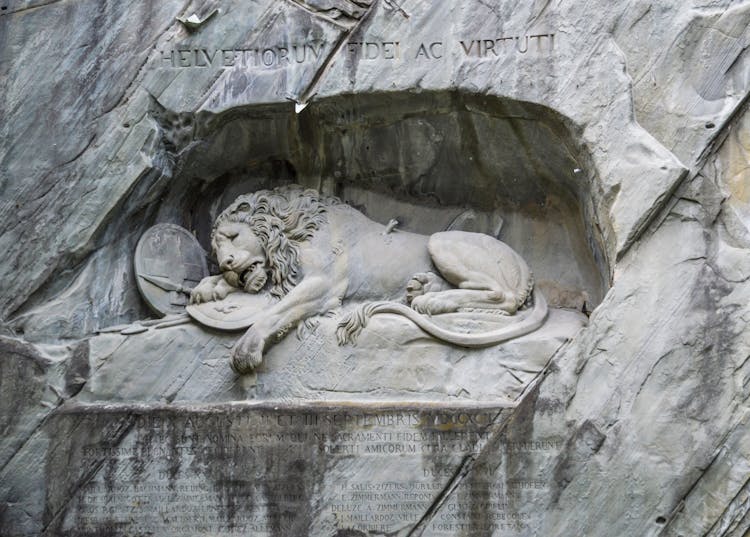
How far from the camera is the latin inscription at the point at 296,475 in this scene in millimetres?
6582

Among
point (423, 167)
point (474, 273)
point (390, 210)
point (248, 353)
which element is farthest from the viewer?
point (390, 210)

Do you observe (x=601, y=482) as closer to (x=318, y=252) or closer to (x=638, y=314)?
(x=638, y=314)

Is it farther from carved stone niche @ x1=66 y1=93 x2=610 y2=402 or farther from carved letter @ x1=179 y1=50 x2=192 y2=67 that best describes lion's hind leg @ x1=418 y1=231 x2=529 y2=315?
carved letter @ x1=179 y1=50 x2=192 y2=67

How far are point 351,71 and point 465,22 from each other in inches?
29.9

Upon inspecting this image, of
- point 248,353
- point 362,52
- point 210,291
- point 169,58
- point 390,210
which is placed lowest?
point 248,353

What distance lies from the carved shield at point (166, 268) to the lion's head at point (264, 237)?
25cm

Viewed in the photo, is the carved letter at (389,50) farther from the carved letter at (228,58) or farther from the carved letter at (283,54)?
the carved letter at (228,58)

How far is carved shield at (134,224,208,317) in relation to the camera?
7457mm

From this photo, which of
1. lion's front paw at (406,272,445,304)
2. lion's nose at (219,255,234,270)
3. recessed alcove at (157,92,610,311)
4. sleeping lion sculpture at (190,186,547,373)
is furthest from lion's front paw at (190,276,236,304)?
lion's front paw at (406,272,445,304)

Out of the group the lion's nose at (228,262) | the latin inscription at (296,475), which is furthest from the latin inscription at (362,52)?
the latin inscription at (296,475)

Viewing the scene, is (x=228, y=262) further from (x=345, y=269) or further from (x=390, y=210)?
(x=390, y=210)

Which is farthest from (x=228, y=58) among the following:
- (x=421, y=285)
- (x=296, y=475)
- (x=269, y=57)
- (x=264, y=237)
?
(x=296, y=475)

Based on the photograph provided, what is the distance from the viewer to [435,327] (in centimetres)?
696

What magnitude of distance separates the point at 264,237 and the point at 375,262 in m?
0.72
